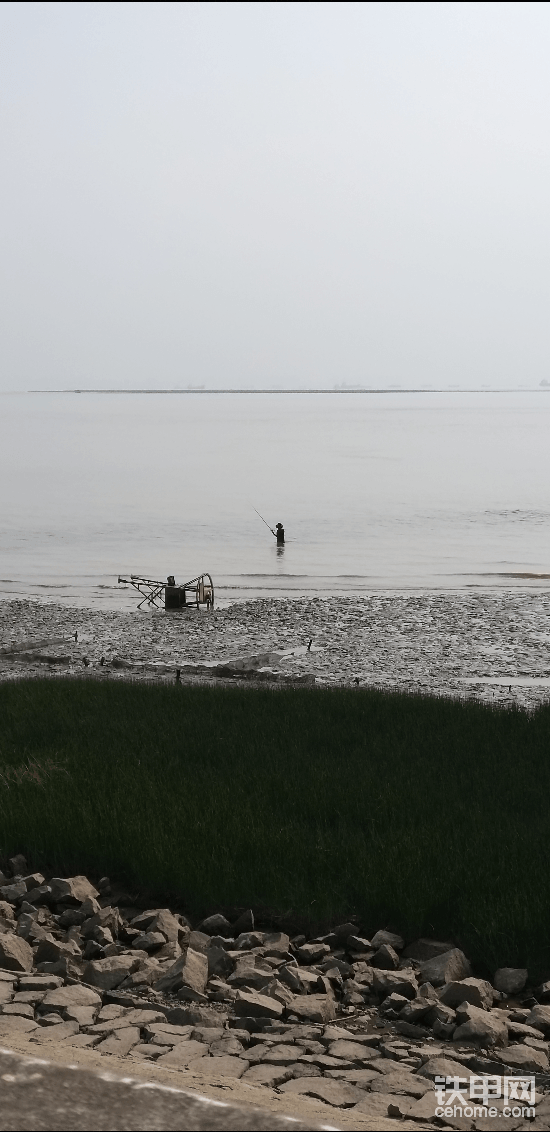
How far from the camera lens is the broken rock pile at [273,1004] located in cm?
596

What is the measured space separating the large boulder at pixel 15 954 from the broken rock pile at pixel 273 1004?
0.5 inches

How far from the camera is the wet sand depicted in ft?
79.8

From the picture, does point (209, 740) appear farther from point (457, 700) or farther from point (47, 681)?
point (47, 681)

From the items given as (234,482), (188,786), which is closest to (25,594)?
(188,786)

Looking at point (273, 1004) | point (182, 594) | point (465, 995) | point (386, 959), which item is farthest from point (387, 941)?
point (182, 594)

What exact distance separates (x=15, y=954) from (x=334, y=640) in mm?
22419

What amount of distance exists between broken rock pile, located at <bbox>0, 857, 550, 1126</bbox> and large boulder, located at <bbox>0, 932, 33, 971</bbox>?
0.01 m

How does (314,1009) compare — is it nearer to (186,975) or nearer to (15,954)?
(186,975)

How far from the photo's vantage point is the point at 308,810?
36.4ft

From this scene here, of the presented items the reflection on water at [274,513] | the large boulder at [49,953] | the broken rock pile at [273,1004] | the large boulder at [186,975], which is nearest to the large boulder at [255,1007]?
the broken rock pile at [273,1004]

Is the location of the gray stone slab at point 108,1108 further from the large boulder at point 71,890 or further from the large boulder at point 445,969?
the large boulder at point 71,890

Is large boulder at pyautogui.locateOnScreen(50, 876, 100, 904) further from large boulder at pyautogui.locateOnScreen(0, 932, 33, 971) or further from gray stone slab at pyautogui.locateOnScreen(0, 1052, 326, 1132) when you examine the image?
gray stone slab at pyautogui.locateOnScreen(0, 1052, 326, 1132)

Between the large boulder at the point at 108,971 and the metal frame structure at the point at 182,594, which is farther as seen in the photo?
the metal frame structure at the point at 182,594

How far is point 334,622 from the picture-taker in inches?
1292
